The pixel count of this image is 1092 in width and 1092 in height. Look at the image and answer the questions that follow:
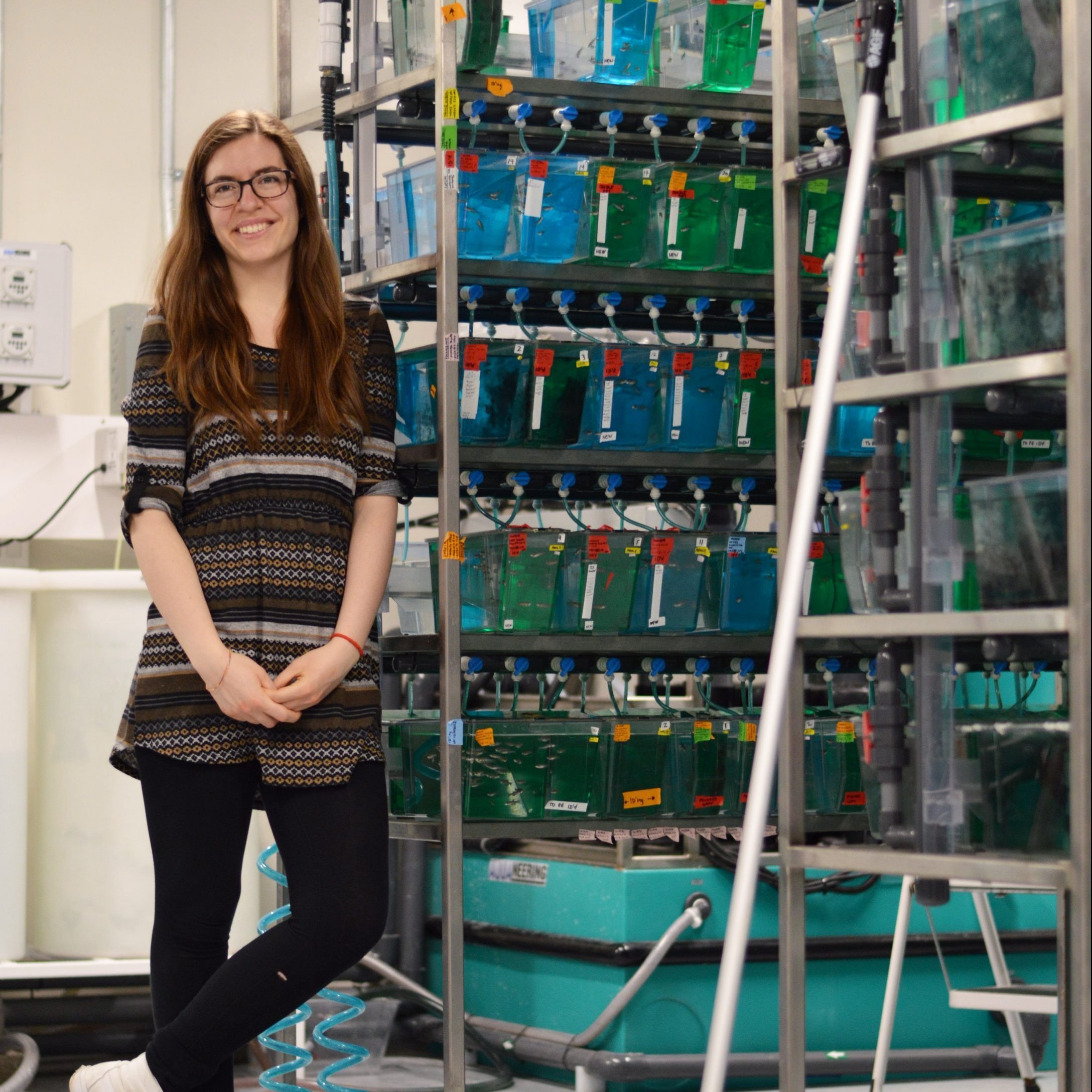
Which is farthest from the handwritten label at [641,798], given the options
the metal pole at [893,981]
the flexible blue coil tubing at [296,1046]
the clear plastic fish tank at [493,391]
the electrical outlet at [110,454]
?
the electrical outlet at [110,454]

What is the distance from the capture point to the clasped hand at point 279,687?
2.30 meters

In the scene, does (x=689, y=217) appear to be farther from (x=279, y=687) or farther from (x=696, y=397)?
(x=279, y=687)

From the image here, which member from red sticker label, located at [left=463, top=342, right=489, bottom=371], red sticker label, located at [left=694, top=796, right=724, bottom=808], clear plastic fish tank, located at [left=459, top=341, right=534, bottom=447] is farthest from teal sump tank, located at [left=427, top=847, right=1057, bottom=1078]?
red sticker label, located at [left=463, top=342, right=489, bottom=371]

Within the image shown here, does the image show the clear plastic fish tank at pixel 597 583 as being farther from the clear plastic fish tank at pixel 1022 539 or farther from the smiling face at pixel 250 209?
the clear plastic fish tank at pixel 1022 539

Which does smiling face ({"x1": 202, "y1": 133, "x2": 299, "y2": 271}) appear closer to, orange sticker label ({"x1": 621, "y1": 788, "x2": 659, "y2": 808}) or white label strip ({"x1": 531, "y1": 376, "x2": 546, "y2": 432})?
white label strip ({"x1": 531, "y1": 376, "x2": 546, "y2": 432})

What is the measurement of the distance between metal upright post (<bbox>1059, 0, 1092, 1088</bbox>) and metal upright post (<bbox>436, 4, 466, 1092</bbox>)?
144cm

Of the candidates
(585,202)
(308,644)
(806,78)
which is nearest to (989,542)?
(308,644)

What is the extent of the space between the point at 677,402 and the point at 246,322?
121 cm

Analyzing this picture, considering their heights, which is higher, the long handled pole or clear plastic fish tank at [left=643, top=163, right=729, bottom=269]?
clear plastic fish tank at [left=643, top=163, right=729, bottom=269]

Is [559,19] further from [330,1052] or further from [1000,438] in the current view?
[330,1052]

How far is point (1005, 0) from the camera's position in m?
2.06

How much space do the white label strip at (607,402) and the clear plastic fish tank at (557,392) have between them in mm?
43

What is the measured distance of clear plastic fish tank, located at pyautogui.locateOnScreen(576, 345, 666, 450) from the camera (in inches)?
133

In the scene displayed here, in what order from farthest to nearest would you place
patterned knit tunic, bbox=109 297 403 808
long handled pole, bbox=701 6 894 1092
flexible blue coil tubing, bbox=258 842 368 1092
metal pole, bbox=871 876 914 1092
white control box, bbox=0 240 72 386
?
white control box, bbox=0 240 72 386 → flexible blue coil tubing, bbox=258 842 368 1092 → metal pole, bbox=871 876 914 1092 → patterned knit tunic, bbox=109 297 403 808 → long handled pole, bbox=701 6 894 1092
